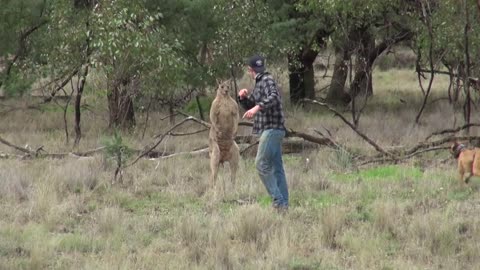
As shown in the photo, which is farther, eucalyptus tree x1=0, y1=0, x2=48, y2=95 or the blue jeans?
eucalyptus tree x1=0, y1=0, x2=48, y2=95

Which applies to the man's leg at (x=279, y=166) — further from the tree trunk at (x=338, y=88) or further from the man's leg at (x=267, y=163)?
the tree trunk at (x=338, y=88)

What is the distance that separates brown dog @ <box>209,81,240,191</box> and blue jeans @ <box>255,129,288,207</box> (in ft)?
5.47

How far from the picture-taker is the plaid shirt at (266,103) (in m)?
8.96

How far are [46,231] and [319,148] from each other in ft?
21.9

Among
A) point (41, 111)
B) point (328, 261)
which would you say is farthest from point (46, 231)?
point (41, 111)

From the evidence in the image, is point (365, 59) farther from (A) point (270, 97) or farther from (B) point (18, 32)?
(A) point (270, 97)

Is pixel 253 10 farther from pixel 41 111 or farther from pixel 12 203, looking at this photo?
pixel 12 203

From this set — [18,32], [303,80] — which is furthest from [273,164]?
[303,80]

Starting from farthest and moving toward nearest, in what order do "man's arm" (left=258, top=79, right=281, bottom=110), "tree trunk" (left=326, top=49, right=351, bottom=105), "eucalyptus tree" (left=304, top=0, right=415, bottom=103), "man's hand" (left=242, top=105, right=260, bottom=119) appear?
"tree trunk" (left=326, top=49, right=351, bottom=105), "eucalyptus tree" (left=304, top=0, right=415, bottom=103), "man's arm" (left=258, top=79, right=281, bottom=110), "man's hand" (left=242, top=105, right=260, bottom=119)

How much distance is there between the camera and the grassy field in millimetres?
7234

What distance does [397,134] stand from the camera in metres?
16.6

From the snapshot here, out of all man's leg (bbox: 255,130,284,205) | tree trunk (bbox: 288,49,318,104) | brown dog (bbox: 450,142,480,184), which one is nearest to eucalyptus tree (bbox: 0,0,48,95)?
tree trunk (bbox: 288,49,318,104)

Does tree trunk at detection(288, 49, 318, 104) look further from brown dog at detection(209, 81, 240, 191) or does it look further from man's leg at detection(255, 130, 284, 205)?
man's leg at detection(255, 130, 284, 205)

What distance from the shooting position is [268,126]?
29.8ft
